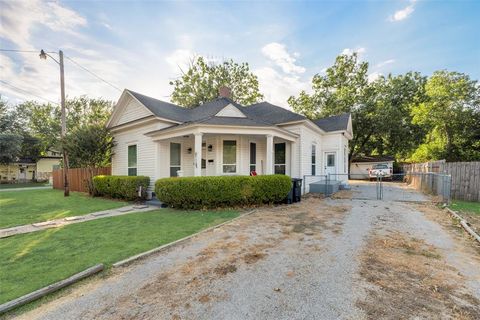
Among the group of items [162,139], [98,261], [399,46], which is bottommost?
[98,261]

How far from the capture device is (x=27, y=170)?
1153 inches

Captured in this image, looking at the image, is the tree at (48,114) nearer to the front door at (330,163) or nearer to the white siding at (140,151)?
the white siding at (140,151)

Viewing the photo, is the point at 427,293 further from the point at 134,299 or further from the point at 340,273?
the point at 134,299

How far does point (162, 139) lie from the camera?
10.4 meters

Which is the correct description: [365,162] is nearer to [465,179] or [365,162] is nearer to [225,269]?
[465,179]

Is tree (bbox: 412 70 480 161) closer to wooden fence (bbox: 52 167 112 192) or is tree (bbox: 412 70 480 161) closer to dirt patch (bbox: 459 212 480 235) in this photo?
dirt patch (bbox: 459 212 480 235)

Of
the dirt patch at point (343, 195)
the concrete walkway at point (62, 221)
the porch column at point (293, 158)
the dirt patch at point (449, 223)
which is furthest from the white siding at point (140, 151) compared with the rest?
the dirt patch at point (449, 223)

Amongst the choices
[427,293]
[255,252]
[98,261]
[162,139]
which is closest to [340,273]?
[427,293]

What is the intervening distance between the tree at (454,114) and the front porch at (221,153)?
18.3 m

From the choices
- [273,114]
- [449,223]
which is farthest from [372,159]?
[449,223]

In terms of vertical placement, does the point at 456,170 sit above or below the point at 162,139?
below

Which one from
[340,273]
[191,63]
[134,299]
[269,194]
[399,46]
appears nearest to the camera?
[134,299]

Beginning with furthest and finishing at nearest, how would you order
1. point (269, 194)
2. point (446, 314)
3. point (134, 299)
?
1. point (269, 194)
2. point (134, 299)
3. point (446, 314)

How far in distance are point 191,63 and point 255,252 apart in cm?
2699
